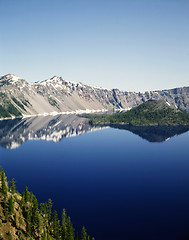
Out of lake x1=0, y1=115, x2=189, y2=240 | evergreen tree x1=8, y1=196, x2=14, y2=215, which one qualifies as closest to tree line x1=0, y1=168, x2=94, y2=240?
evergreen tree x1=8, y1=196, x2=14, y2=215

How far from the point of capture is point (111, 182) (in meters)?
93.5

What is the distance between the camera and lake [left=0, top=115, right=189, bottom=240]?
61.9 meters

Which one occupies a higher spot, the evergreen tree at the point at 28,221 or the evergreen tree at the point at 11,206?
the evergreen tree at the point at 11,206

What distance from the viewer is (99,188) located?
3413 inches

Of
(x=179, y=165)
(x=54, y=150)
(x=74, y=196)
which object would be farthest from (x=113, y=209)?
(x=54, y=150)

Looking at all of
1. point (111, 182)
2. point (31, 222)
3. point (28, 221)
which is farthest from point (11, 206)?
point (111, 182)

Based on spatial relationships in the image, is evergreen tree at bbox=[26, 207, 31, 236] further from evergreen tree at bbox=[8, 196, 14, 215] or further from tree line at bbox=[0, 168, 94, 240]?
evergreen tree at bbox=[8, 196, 14, 215]

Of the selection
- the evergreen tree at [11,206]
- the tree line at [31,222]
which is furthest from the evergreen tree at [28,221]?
the evergreen tree at [11,206]

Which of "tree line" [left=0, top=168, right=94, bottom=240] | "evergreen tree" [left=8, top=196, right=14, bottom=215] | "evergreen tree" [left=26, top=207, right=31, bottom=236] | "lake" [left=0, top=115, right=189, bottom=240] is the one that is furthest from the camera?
"lake" [left=0, top=115, right=189, bottom=240]

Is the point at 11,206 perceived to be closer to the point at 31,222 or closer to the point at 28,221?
the point at 28,221

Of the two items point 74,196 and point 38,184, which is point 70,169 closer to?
point 38,184

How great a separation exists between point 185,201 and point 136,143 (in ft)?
341

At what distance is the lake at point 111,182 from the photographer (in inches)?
2438

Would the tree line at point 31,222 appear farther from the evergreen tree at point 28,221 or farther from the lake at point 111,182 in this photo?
the lake at point 111,182
